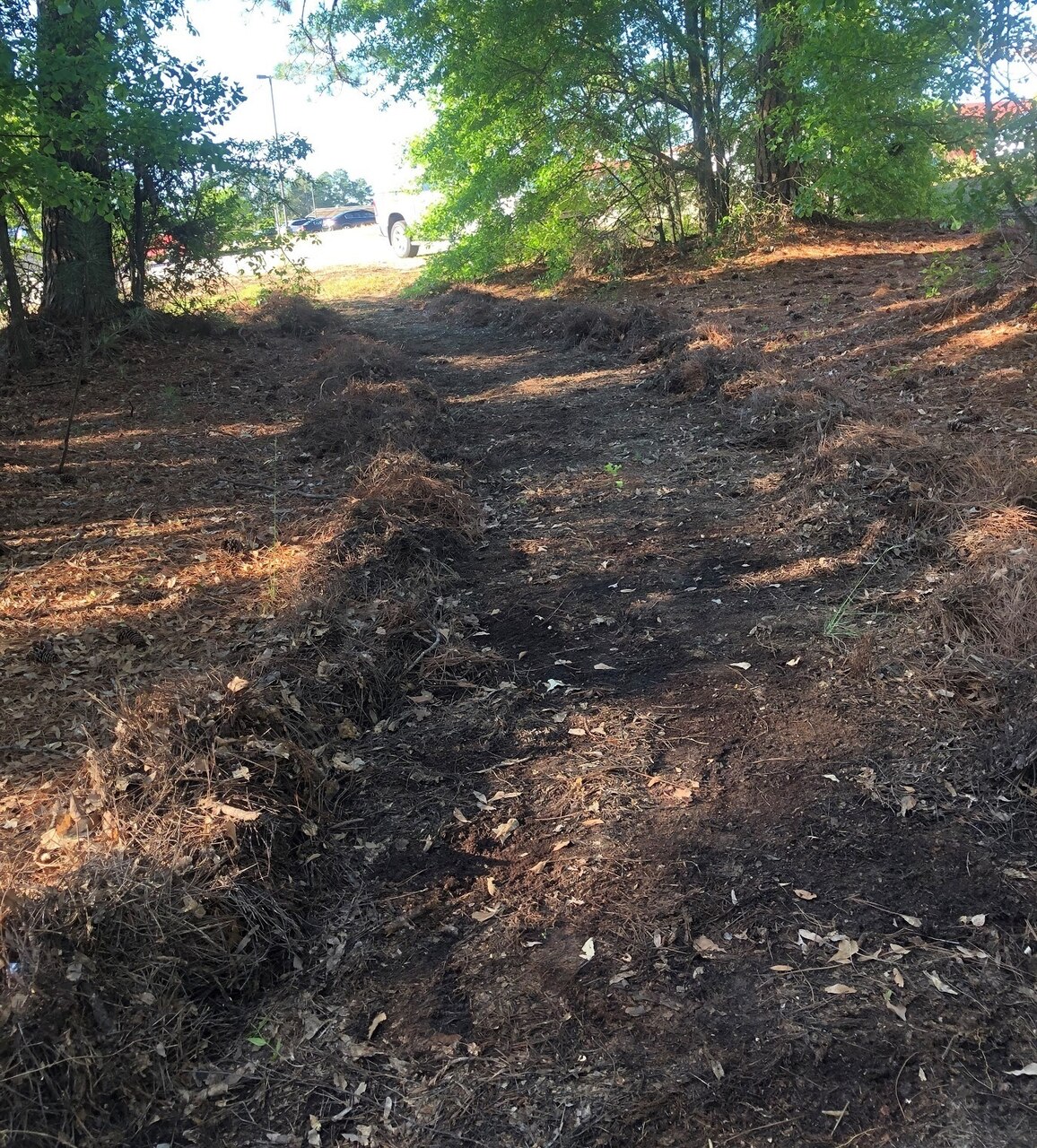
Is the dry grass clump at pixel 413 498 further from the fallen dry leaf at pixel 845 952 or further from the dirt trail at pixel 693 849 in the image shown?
the fallen dry leaf at pixel 845 952

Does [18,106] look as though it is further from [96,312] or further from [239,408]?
[96,312]

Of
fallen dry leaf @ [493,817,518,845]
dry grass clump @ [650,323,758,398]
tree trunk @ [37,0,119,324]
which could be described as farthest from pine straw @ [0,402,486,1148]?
dry grass clump @ [650,323,758,398]

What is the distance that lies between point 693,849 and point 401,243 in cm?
2206

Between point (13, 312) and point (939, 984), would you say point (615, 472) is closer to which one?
point (939, 984)

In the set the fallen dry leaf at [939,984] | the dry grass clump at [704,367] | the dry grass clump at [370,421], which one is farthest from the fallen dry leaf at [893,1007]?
the dry grass clump at [704,367]

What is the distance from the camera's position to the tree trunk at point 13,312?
8461 millimetres

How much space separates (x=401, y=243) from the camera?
894 inches

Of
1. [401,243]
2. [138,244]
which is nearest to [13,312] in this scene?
[138,244]

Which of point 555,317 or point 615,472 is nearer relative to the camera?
point 615,472

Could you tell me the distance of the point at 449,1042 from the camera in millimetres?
2348

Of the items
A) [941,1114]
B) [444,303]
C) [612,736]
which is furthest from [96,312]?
[941,1114]

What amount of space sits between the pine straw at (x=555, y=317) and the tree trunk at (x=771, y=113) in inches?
103

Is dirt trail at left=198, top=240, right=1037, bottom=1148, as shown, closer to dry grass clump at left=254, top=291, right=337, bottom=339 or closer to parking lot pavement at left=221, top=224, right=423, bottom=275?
dry grass clump at left=254, top=291, right=337, bottom=339

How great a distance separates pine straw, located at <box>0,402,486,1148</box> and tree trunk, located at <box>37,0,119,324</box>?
449 centimetres
